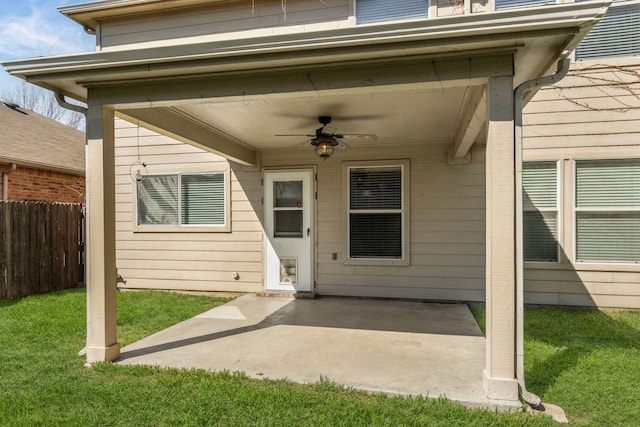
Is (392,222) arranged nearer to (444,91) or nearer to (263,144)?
(263,144)

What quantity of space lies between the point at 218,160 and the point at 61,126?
28.4ft

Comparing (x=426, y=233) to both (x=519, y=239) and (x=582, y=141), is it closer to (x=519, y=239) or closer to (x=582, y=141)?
(x=582, y=141)

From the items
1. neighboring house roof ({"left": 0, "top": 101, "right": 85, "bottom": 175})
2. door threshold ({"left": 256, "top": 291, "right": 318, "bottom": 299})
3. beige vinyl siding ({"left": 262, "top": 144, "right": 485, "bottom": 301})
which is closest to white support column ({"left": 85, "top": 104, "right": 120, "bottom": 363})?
door threshold ({"left": 256, "top": 291, "right": 318, "bottom": 299})

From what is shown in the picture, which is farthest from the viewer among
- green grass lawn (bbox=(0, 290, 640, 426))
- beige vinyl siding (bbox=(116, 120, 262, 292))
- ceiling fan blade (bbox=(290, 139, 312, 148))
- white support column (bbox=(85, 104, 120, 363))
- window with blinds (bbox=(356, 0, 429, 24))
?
beige vinyl siding (bbox=(116, 120, 262, 292))

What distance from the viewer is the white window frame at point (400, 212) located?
6.07 metres

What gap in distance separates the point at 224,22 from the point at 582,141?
546 cm

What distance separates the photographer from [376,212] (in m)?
6.25

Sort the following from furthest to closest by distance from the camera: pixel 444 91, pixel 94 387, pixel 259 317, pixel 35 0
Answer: pixel 35 0 → pixel 259 317 → pixel 444 91 → pixel 94 387

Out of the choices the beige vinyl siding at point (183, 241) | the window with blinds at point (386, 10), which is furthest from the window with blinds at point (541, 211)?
the beige vinyl siding at point (183, 241)

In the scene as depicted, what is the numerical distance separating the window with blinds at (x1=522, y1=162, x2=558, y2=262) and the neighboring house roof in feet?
30.9

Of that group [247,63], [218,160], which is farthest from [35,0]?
[247,63]

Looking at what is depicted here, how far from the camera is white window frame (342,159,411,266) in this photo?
607cm

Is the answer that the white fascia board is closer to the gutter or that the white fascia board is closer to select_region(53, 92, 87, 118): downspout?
the gutter

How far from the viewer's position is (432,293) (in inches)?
235
